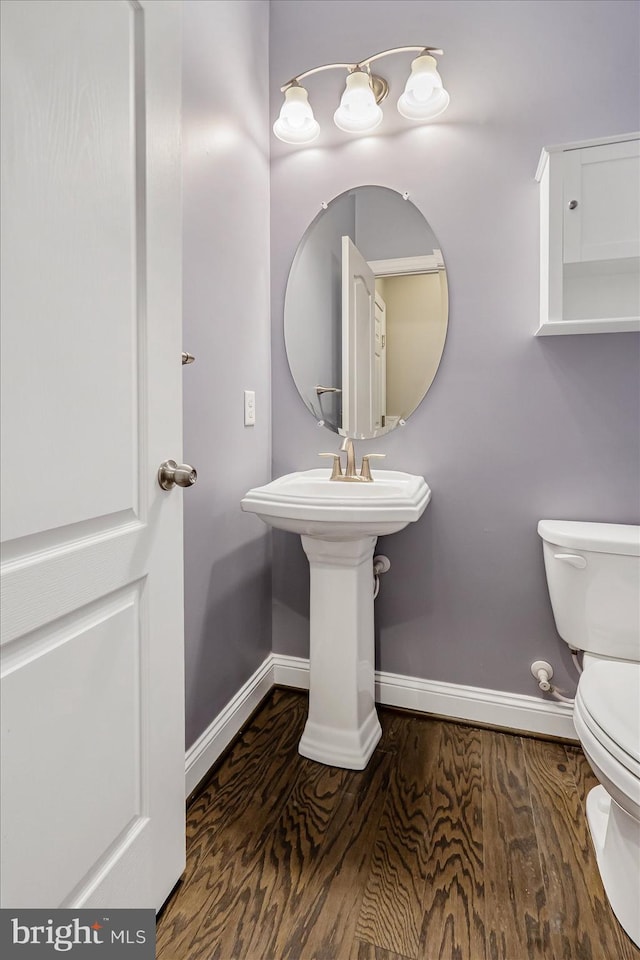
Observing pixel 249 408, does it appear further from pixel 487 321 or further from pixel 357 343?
pixel 487 321

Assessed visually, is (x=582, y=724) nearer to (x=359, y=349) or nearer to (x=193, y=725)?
(x=193, y=725)

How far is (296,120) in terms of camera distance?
68.3 inches

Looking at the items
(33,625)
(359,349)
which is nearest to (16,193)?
(33,625)

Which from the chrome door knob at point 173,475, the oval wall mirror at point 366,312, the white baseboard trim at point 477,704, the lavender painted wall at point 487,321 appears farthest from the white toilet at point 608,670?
the chrome door knob at point 173,475

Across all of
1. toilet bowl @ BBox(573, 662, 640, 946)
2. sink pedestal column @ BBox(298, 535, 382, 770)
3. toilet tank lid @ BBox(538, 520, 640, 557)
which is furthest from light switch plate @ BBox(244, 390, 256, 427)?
toilet bowl @ BBox(573, 662, 640, 946)

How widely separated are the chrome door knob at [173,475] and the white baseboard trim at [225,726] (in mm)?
838

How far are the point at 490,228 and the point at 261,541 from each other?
1314 mm

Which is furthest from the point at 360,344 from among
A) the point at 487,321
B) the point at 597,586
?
the point at 597,586

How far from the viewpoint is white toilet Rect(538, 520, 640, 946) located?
1.01 metres

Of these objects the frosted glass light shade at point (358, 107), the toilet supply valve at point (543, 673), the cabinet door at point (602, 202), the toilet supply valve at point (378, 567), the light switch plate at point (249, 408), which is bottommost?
the toilet supply valve at point (543, 673)

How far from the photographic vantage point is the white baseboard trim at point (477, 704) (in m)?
1.70

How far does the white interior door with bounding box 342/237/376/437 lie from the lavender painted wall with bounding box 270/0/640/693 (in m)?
0.11

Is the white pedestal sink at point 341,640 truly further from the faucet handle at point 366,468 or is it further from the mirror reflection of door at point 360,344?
the mirror reflection of door at point 360,344

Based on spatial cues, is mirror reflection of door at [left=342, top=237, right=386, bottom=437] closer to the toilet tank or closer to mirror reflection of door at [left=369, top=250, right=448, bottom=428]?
mirror reflection of door at [left=369, top=250, right=448, bottom=428]
